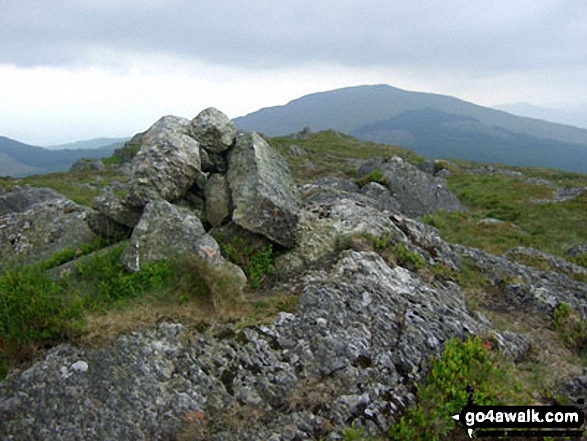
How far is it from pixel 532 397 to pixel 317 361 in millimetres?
4328

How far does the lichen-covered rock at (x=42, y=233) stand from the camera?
1430 centimetres

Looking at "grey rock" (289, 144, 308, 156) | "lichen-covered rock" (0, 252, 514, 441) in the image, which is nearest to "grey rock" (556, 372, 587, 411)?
"lichen-covered rock" (0, 252, 514, 441)

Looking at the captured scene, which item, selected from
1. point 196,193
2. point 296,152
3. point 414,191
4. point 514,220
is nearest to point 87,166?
point 296,152

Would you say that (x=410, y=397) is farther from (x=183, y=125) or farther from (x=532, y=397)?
(x=183, y=125)

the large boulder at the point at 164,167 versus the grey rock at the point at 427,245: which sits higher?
the large boulder at the point at 164,167

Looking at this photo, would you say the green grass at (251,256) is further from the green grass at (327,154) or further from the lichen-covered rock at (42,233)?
the green grass at (327,154)

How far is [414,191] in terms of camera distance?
32.7 m

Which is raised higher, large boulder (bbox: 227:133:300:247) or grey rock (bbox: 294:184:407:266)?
large boulder (bbox: 227:133:300:247)

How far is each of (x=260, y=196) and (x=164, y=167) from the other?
3.01 metres

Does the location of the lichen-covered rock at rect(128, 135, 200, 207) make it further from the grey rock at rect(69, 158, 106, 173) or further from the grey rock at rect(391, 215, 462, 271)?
the grey rock at rect(69, 158, 106, 173)

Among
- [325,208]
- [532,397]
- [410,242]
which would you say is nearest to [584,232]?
[410,242]

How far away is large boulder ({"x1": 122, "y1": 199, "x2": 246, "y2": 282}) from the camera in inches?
421

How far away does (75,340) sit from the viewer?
26.2 feet

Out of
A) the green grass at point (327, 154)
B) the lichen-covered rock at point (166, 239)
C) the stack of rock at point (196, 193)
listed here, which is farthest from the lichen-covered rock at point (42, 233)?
the green grass at point (327, 154)
